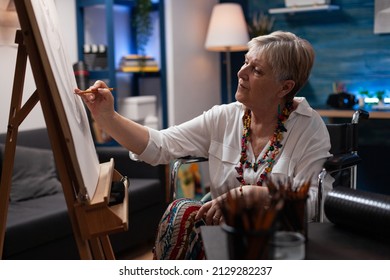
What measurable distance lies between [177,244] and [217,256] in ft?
2.30

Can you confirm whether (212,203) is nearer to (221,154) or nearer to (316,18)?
(221,154)

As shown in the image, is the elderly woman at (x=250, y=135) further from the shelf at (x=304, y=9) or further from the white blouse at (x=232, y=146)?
the shelf at (x=304, y=9)

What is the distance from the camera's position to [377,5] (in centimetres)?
400

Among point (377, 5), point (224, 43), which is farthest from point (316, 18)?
point (224, 43)

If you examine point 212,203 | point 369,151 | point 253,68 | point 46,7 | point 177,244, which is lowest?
point 369,151

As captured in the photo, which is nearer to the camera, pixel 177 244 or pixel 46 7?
pixel 46 7

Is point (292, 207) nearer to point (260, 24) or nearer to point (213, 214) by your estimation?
point (213, 214)

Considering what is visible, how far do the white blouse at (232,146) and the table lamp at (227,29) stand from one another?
243 cm

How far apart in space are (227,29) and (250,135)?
2585 mm

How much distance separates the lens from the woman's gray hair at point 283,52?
1.75 meters

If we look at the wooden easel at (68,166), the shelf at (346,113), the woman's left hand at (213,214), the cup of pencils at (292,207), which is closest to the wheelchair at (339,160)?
the woman's left hand at (213,214)

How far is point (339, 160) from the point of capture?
1.75m

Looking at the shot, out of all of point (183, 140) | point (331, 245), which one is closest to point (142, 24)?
point (183, 140)
